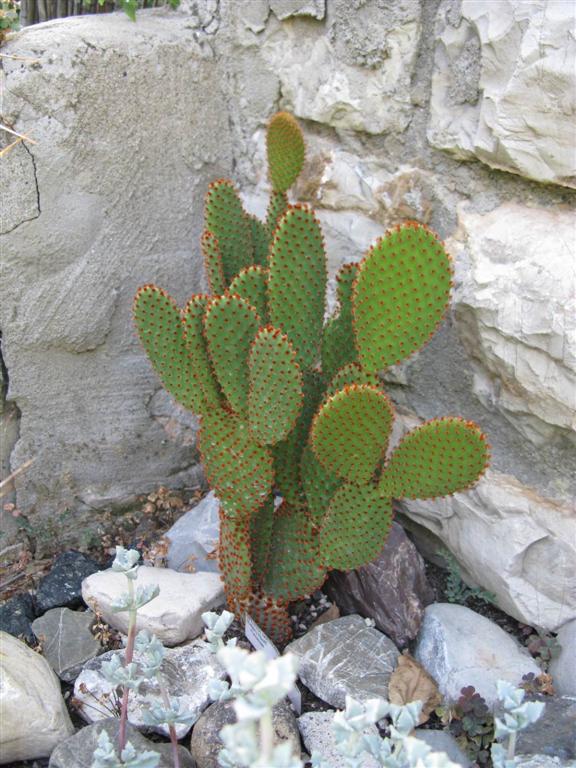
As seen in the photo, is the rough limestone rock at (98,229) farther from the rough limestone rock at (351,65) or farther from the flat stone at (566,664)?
the flat stone at (566,664)

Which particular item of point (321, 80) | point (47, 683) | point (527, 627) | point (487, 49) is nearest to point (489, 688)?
point (527, 627)

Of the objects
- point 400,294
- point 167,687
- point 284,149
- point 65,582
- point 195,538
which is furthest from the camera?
point 195,538

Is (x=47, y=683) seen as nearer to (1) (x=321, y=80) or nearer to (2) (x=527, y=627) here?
(2) (x=527, y=627)

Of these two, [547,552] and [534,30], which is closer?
[534,30]

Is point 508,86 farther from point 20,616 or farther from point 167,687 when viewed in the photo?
point 20,616

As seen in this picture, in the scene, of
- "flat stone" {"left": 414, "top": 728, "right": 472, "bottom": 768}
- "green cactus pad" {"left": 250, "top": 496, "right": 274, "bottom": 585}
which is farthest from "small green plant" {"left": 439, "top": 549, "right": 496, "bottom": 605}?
"green cactus pad" {"left": 250, "top": 496, "right": 274, "bottom": 585}

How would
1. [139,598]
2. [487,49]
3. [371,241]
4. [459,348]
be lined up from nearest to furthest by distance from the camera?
1. [139,598]
2. [487,49]
3. [459,348]
4. [371,241]

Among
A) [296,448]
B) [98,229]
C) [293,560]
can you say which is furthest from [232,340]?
[98,229]

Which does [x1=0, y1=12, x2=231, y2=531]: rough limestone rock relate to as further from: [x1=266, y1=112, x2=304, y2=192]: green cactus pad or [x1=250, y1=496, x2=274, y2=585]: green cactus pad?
[x1=250, y1=496, x2=274, y2=585]: green cactus pad
